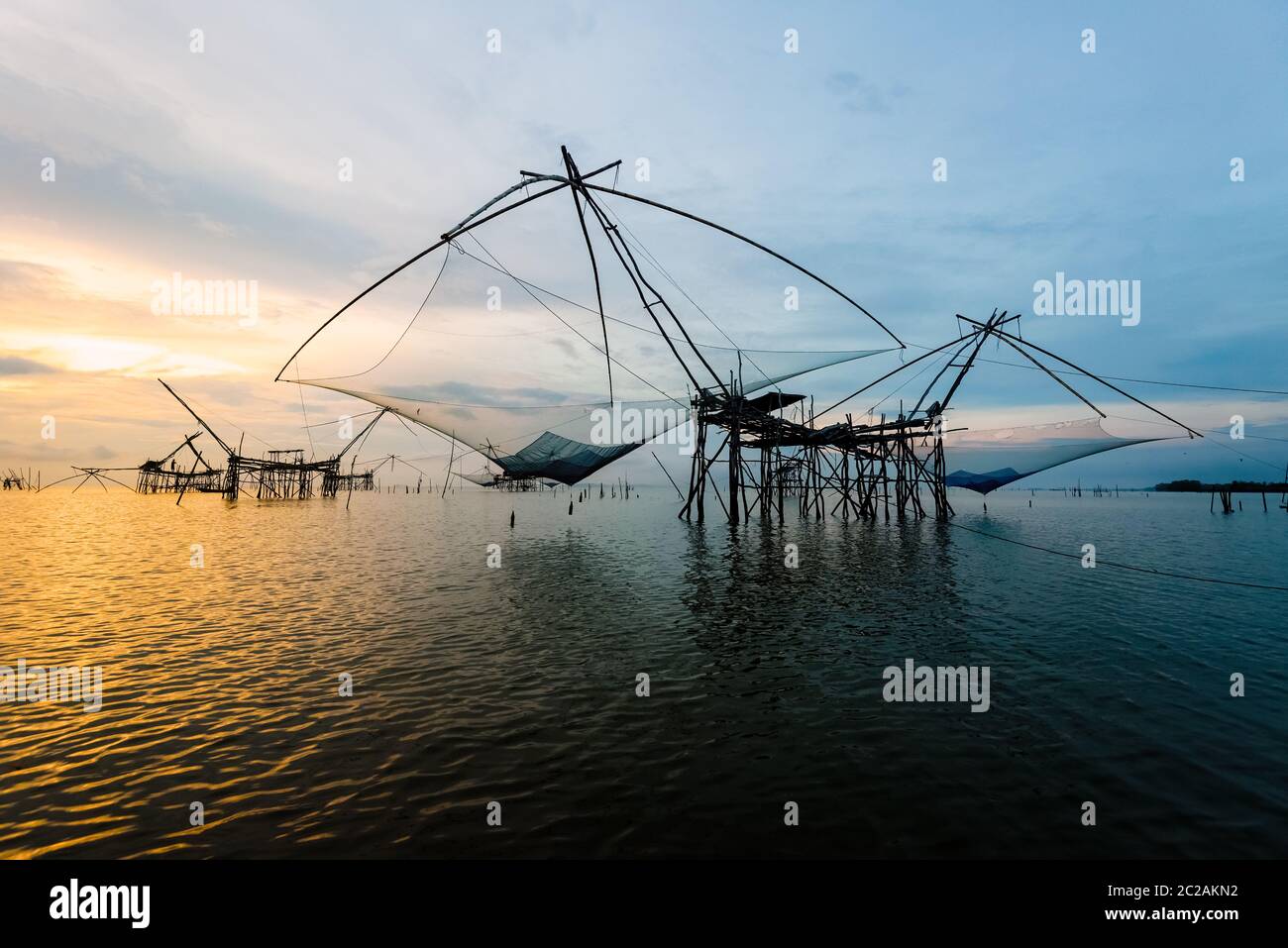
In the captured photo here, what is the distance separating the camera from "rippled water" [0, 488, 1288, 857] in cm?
448

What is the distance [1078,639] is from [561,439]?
20.9m

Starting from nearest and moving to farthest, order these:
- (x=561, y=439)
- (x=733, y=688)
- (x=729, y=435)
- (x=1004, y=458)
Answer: (x=733, y=688) < (x=561, y=439) < (x=729, y=435) < (x=1004, y=458)

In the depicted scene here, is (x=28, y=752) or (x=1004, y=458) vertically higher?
(x=1004, y=458)

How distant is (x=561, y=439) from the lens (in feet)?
88.1

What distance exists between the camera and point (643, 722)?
6.61 meters

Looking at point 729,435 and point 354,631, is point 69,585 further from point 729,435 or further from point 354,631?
point 729,435

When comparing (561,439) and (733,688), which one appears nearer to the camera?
(733,688)

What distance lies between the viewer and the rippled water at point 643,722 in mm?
4477
